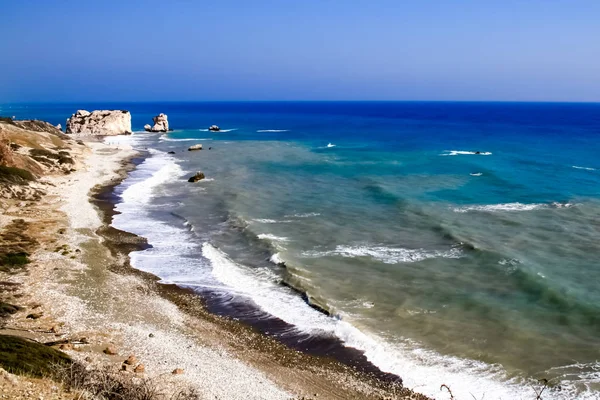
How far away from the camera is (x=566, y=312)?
891 inches

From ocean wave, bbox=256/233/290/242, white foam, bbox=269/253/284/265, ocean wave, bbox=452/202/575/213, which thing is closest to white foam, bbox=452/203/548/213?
ocean wave, bbox=452/202/575/213

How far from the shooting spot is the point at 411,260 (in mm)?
29016

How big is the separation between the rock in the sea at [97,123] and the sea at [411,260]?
173 ft

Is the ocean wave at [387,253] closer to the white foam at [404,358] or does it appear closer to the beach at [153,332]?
the white foam at [404,358]

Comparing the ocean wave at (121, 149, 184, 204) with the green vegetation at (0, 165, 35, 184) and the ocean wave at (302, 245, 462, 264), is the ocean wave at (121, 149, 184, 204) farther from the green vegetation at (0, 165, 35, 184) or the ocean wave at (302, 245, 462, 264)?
the ocean wave at (302, 245, 462, 264)

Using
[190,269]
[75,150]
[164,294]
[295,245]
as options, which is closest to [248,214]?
[295,245]

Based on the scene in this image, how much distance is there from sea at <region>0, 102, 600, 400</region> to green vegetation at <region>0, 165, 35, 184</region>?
27.1ft

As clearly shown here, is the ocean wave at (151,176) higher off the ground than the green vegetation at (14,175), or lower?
lower

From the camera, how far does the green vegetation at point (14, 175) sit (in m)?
41.7

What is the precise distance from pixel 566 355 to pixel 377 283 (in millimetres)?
9265

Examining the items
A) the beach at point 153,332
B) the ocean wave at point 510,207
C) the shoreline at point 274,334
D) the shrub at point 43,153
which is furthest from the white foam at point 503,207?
the shrub at point 43,153

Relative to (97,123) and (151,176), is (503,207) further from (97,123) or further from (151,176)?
(97,123)

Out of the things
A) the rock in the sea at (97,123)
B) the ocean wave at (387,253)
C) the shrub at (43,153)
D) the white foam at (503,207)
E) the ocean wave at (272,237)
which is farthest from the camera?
the rock in the sea at (97,123)

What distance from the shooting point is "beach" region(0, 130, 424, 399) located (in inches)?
658
